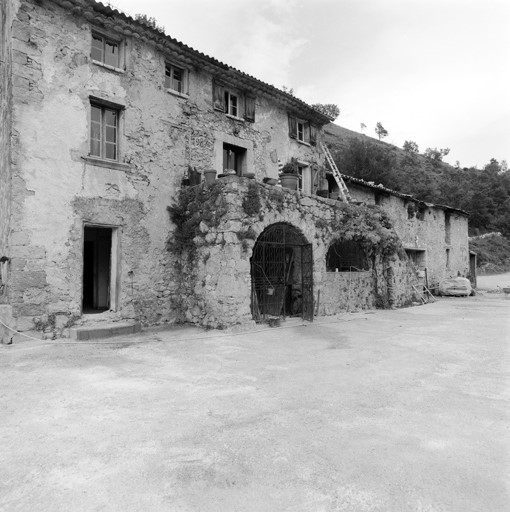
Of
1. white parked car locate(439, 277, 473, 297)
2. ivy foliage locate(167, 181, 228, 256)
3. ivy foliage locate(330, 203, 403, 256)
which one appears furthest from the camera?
white parked car locate(439, 277, 473, 297)

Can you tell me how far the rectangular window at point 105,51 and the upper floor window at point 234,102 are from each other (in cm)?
310

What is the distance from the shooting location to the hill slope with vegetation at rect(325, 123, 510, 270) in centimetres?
3195

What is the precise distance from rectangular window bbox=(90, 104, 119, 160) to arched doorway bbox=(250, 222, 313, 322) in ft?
14.7

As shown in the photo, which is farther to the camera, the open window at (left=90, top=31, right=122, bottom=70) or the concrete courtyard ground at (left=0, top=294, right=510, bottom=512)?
the open window at (left=90, top=31, right=122, bottom=70)

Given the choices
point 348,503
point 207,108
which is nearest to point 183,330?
point 207,108

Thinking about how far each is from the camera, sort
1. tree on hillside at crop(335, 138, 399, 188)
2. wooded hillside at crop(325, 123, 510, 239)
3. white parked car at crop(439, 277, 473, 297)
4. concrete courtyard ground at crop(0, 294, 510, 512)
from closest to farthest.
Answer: concrete courtyard ground at crop(0, 294, 510, 512), white parked car at crop(439, 277, 473, 297), tree on hillside at crop(335, 138, 399, 188), wooded hillside at crop(325, 123, 510, 239)

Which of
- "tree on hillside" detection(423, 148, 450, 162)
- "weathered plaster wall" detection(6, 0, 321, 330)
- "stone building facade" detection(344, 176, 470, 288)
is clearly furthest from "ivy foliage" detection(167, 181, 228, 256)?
"tree on hillside" detection(423, 148, 450, 162)

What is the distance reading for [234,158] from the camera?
12.5 meters

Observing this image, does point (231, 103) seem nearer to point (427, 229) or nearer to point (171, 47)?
point (171, 47)

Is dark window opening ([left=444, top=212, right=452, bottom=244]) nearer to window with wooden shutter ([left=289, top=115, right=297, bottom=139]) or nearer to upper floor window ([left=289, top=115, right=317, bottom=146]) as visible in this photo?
upper floor window ([left=289, top=115, right=317, bottom=146])

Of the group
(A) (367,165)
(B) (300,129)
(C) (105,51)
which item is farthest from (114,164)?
(A) (367,165)

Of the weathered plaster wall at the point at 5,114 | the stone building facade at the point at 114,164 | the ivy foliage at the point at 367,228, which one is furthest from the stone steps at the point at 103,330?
the ivy foliage at the point at 367,228

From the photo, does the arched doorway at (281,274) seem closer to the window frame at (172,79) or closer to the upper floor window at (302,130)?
the window frame at (172,79)

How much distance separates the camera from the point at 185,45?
34.0 ft
